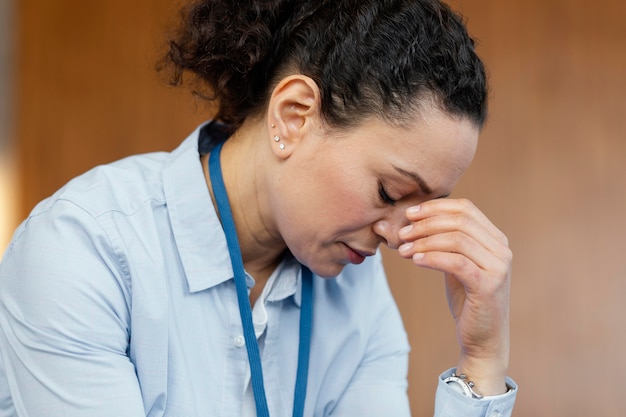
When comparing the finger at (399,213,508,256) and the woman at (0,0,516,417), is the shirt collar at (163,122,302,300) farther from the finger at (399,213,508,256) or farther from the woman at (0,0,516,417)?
the finger at (399,213,508,256)

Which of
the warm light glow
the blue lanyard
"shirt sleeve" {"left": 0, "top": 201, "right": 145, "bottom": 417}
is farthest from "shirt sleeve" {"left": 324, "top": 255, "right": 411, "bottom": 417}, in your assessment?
the warm light glow

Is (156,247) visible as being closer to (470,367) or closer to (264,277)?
(264,277)

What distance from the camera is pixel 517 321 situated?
9.05 feet

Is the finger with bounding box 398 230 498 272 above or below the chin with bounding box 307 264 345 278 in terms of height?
above

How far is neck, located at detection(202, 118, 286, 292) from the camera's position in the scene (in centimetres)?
134

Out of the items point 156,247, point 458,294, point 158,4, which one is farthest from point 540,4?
point 156,247

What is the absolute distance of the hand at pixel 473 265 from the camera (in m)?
1.28

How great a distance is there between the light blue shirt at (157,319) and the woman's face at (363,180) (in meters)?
0.15

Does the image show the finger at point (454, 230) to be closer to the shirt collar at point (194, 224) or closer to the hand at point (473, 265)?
the hand at point (473, 265)

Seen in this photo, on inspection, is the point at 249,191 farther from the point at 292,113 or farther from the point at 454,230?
the point at 454,230

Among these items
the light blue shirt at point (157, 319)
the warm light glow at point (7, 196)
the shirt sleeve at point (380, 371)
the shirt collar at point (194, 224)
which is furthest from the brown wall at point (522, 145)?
the shirt collar at point (194, 224)

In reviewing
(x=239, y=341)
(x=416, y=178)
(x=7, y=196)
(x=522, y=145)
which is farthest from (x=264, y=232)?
(x=7, y=196)

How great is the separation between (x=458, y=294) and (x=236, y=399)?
421 mm

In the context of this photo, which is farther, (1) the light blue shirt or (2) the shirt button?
(2) the shirt button
